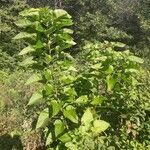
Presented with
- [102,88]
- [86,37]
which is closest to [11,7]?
[86,37]

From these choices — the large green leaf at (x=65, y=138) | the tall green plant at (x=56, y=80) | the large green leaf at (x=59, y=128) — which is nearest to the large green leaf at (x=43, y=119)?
the tall green plant at (x=56, y=80)

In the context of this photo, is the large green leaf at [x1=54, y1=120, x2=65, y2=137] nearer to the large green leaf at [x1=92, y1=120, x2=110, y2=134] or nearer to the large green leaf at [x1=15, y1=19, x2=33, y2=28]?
the large green leaf at [x1=92, y1=120, x2=110, y2=134]

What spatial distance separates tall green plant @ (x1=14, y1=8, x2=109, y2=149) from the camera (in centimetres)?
451

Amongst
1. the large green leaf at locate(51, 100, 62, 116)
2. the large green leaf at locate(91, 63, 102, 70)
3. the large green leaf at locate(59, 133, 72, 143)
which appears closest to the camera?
the large green leaf at locate(51, 100, 62, 116)

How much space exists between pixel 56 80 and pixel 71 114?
1.28 feet

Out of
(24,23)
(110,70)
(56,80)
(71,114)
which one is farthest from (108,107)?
(24,23)

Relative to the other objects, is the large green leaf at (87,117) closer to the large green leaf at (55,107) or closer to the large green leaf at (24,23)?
the large green leaf at (55,107)

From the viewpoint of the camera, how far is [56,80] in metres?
4.60

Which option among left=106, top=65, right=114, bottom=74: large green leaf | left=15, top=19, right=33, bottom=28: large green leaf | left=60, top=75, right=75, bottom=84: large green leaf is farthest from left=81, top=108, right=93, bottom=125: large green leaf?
left=15, top=19, right=33, bottom=28: large green leaf

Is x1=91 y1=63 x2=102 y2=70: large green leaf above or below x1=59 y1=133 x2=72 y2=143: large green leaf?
above

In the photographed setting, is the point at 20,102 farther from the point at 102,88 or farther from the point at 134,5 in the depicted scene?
the point at 134,5

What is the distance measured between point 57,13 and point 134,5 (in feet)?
83.2

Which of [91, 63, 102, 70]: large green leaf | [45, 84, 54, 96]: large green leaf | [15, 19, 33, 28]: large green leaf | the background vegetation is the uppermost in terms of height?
[15, 19, 33, 28]: large green leaf

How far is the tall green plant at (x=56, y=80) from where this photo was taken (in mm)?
4508
